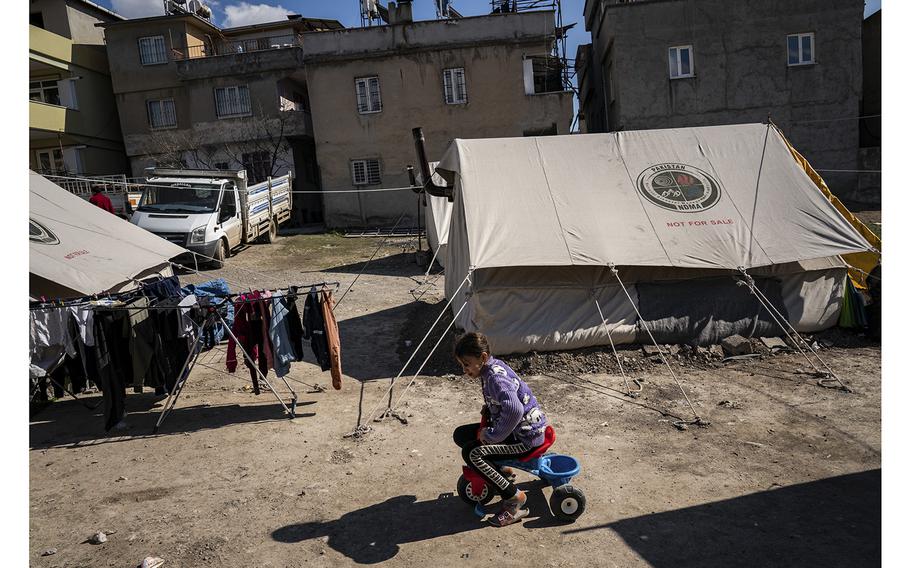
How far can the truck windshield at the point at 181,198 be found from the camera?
15.4 metres

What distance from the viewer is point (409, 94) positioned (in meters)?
23.1

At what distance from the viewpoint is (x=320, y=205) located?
1031 inches

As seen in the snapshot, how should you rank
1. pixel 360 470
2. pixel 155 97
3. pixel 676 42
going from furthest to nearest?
1. pixel 155 97
2. pixel 676 42
3. pixel 360 470

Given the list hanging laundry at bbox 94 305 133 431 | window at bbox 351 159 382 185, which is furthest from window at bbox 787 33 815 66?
hanging laundry at bbox 94 305 133 431

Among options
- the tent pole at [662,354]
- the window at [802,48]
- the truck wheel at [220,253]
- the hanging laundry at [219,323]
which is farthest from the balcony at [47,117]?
the window at [802,48]

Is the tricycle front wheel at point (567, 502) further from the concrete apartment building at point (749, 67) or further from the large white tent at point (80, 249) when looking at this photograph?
the concrete apartment building at point (749, 67)

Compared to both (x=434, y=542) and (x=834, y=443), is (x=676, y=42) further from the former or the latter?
(x=434, y=542)

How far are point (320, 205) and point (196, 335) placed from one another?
20.6 meters

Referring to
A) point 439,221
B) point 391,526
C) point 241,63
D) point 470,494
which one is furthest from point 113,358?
point 241,63

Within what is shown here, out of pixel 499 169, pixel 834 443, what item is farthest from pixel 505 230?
pixel 834 443

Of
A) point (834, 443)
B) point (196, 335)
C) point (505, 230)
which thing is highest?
point (505, 230)

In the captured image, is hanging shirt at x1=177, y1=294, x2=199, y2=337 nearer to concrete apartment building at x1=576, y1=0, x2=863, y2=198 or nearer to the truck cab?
the truck cab

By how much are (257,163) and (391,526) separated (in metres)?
23.2

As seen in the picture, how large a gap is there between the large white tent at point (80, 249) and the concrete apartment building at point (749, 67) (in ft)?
53.6
